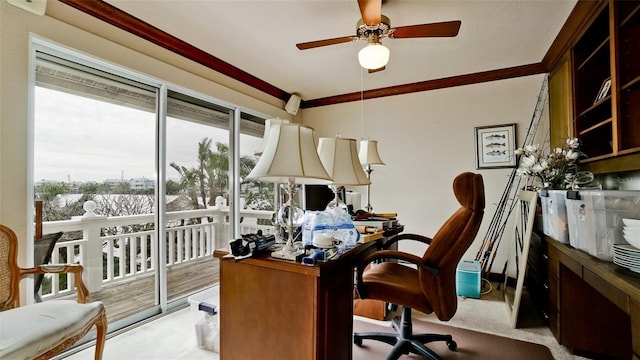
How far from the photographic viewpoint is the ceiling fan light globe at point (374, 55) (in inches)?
79.0

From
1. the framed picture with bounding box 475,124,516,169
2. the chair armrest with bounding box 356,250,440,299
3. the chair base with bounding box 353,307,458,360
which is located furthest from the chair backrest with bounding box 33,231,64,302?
the framed picture with bounding box 475,124,516,169

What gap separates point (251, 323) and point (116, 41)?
237 centimetres

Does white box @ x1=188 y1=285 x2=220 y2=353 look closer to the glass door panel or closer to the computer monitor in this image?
the glass door panel

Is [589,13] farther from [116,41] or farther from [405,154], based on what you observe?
[116,41]

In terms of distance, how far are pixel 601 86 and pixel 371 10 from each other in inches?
77.5

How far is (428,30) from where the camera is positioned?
1.98 m

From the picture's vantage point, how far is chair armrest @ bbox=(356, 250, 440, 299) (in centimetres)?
152

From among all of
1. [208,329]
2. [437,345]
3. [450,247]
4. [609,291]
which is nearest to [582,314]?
[609,291]

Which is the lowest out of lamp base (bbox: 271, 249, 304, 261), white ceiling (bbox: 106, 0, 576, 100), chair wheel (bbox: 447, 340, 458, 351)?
chair wheel (bbox: 447, 340, 458, 351)

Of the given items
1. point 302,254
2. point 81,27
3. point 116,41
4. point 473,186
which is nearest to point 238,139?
point 116,41

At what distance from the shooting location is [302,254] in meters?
1.38

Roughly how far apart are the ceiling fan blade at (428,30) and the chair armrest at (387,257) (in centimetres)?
150

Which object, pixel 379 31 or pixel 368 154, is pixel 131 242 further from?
pixel 379 31

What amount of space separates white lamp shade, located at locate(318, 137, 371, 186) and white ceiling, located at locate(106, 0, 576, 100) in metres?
1.10
